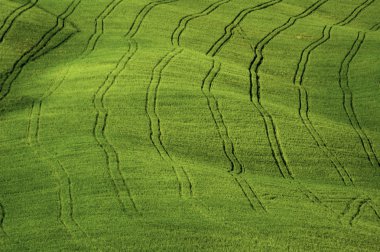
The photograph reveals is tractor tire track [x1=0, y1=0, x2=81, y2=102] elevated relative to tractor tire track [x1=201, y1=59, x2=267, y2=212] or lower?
lower

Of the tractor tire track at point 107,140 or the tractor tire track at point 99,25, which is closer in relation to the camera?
the tractor tire track at point 107,140

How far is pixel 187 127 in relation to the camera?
76.2 feet

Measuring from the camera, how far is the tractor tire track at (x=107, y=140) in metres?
18.5

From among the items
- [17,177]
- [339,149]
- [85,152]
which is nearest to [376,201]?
[339,149]

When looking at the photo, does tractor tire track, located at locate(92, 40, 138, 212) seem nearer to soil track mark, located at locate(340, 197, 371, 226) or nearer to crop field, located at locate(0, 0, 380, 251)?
crop field, located at locate(0, 0, 380, 251)

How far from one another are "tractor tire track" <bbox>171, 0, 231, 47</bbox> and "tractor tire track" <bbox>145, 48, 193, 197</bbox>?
1.38m

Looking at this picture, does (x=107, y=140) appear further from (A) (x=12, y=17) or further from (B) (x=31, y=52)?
(A) (x=12, y=17)

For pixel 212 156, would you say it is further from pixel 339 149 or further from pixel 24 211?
pixel 24 211

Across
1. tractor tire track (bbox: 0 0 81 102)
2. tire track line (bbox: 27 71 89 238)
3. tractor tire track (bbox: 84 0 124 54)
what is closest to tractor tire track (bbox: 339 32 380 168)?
tire track line (bbox: 27 71 89 238)

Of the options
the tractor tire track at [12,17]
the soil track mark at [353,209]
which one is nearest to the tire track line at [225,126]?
the soil track mark at [353,209]

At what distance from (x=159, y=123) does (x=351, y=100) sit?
8.23 m

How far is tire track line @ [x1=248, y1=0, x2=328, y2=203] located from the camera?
21703 mm

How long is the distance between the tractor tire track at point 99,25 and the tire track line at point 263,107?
20.4ft

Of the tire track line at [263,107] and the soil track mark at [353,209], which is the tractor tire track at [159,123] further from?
the soil track mark at [353,209]
